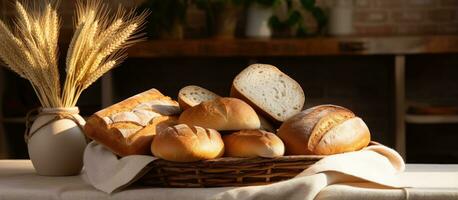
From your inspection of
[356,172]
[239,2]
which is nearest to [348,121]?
[356,172]

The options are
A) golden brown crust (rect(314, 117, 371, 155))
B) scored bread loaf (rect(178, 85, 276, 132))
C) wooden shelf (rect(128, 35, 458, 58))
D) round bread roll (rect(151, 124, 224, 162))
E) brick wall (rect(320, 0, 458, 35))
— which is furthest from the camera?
brick wall (rect(320, 0, 458, 35))

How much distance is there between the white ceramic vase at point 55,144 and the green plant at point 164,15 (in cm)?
250

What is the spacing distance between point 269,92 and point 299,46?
223 centimetres

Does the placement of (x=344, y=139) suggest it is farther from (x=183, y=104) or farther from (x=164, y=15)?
(x=164, y=15)

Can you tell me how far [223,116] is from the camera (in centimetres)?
142

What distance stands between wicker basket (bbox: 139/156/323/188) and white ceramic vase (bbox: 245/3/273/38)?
2.71m

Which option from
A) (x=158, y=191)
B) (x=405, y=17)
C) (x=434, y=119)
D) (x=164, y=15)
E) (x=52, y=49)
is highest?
(x=52, y=49)

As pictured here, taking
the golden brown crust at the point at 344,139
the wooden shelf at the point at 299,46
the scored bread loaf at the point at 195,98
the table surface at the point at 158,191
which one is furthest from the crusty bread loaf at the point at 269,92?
the wooden shelf at the point at 299,46

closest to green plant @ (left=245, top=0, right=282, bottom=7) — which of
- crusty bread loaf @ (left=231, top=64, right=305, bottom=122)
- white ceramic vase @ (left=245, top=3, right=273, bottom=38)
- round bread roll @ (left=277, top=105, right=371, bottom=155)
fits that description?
white ceramic vase @ (left=245, top=3, right=273, bottom=38)

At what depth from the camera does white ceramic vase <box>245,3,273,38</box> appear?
4035 mm

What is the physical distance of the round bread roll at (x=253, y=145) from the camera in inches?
51.7

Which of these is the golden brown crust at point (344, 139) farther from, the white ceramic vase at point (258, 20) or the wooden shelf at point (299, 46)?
the white ceramic vase at point (258, 20)

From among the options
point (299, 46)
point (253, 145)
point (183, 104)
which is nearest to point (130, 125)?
point (183, 104)

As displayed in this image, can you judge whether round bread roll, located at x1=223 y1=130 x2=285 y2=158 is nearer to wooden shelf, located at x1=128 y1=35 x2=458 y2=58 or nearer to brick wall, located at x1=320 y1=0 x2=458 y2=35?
wooden shelf, located at x1=128 y1=35 x2=458 y2=58
